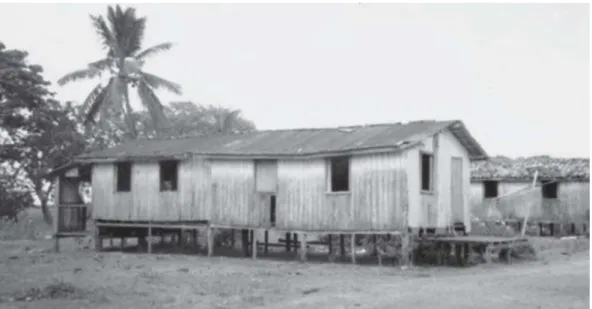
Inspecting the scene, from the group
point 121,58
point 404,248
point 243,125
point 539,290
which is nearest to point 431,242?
point 404,248

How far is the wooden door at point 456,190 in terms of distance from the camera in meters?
23.5

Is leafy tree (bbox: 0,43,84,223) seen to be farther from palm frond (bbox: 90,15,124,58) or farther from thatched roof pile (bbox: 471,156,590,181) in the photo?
thatched roof pile (bbox: 471,156,590,181)

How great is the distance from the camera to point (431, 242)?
2145 cm

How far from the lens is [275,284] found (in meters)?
16.4

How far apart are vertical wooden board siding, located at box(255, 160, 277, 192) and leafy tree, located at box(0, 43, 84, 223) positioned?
13.8 m

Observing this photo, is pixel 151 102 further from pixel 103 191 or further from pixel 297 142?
pixel 297 142

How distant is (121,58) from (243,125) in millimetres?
23236

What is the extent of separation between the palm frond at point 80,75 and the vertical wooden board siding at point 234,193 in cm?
981

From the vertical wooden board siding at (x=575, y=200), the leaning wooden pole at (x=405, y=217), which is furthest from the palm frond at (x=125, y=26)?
the vertical wooden board siding at (x=575, y=200)

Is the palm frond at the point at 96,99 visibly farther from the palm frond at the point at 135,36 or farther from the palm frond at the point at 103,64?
the palm frond at the point at 135,36

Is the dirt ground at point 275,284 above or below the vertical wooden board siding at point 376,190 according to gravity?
below

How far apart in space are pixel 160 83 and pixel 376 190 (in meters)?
14.4

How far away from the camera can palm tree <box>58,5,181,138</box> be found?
31609mm

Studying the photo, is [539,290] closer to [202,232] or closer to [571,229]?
[202,232]
